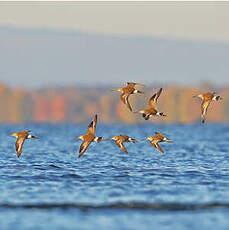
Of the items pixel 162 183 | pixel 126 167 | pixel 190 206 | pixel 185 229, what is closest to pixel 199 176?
pixel 162 183

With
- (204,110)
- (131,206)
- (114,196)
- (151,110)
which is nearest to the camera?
(131,206)

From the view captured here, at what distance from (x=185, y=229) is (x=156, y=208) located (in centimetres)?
324

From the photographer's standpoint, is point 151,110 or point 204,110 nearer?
point 204,110

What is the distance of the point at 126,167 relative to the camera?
1385 inches

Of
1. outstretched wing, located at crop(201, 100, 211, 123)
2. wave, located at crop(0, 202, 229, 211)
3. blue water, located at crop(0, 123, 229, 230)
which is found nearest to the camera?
blue water, located at crop(0, 123, 229, 230)

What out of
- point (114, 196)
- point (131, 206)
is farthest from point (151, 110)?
point (131, 206)

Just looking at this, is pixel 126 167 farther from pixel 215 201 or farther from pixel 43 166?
pixel 215 201

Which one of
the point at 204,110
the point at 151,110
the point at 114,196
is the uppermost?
the point at 204,110

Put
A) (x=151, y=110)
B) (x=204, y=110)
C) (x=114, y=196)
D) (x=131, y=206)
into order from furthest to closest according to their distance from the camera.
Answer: (x=151, y=110) < (x=204, y=110) < (x=114, y=196) < (x=131, y=206)

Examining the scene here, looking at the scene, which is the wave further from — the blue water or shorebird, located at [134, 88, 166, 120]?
shorebird, located at [134, 88, 166, 120]

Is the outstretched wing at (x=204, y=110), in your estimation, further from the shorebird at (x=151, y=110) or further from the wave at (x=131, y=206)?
the wave at (x=131, y=206)

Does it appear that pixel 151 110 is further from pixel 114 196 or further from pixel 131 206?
pixel 131 206

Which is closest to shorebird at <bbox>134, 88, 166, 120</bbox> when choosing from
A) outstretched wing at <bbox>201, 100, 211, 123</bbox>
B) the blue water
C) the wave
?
outstretched wing at <bbox>201, 100, 211, 123</bbox>

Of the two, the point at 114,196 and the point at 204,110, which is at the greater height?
the point at 204,110
